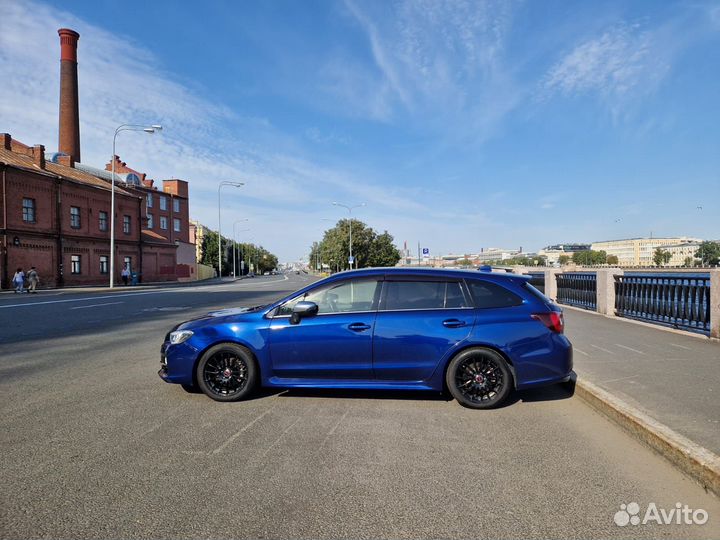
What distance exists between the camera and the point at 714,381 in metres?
5.79

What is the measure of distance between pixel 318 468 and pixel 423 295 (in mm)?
2385

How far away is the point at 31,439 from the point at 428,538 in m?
3.56

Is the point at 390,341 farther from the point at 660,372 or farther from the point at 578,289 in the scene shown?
the point at 578,289

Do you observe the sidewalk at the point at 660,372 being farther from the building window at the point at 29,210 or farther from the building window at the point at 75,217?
the building window at the point at 75,217

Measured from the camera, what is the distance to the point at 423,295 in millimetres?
5359

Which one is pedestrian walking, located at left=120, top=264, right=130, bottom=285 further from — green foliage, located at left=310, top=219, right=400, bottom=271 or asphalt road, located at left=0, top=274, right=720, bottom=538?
asphalt road, located at left=0, top=274, right=720, bottom=538

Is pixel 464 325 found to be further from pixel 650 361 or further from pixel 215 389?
pixel 650 361

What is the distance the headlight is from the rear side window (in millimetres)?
3259

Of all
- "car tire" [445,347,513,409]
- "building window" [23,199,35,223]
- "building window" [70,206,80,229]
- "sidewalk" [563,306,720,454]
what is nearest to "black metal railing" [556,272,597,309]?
"sidewalk" [563,306,720,454]

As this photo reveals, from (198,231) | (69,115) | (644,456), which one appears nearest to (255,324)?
(644,456)

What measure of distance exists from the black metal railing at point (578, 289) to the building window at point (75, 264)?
36.8 metres

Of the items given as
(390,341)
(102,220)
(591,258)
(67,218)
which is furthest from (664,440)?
(591,258)

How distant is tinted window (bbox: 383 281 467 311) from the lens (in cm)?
530

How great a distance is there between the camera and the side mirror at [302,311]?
5.20m
